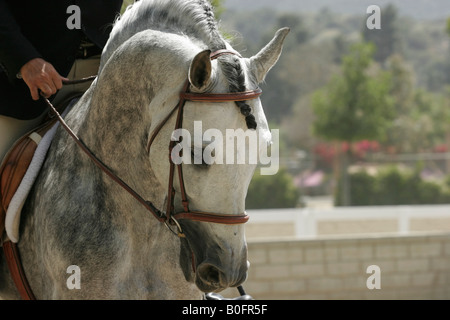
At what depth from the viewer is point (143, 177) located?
3322 millimetres

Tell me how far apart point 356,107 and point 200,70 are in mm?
21364

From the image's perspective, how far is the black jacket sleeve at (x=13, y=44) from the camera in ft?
11.7

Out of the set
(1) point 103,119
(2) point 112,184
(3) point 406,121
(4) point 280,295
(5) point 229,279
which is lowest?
(4) point 280,295

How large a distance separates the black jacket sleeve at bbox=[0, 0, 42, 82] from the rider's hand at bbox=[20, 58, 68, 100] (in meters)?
0.03

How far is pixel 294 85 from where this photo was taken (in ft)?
284

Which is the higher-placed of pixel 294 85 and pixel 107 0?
pixel 294 85

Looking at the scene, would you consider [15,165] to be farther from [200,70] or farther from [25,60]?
[200,70]

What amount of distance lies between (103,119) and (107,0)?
869 millimetres

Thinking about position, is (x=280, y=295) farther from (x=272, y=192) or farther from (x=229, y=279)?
(x=272, y=192)

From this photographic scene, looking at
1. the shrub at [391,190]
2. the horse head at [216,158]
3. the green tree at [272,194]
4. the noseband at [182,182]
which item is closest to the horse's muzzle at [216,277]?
the horse head at [216,158]

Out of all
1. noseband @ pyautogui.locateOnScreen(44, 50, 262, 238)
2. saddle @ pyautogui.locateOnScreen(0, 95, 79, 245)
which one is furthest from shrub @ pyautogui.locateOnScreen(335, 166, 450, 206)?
noseband @ pyautogui.locateOnScreen(44, 50, 262, 238)

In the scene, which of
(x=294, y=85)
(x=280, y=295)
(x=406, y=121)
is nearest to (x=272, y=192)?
(x=280, y=295)

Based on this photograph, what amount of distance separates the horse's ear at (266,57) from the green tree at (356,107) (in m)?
19.9

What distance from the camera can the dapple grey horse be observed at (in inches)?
117
